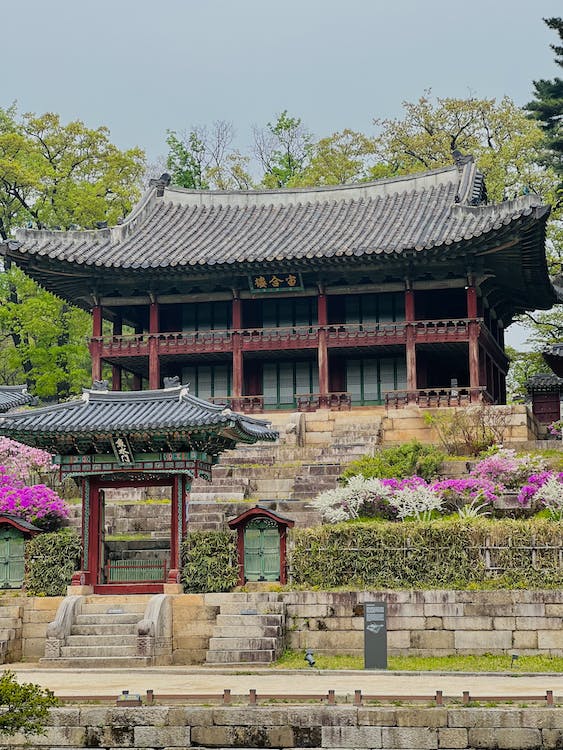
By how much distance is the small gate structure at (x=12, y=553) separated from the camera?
25984mm

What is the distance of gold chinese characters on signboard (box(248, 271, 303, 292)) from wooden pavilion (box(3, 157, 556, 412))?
5cm

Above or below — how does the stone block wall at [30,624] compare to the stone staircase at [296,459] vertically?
below

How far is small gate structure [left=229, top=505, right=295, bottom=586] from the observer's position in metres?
25.0

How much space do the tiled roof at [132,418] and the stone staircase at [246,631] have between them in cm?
348

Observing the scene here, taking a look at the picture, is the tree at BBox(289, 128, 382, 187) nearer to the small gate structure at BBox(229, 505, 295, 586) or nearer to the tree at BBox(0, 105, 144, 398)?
the tree at BBox(0, 105, 144, 398)

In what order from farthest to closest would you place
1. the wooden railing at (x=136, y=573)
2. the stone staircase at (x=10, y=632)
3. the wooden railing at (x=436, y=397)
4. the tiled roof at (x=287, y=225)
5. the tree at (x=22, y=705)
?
the tiled roof at (x=287, y=225)
the wooden railing at (x=436, y=397)
the wooden railing at (x=136, y=573)
the stone staircase at (x=10, y=632)
the tree at (x=22, y=705)

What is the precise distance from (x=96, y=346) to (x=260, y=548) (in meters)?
18.9

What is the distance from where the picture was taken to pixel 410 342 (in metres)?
40.3

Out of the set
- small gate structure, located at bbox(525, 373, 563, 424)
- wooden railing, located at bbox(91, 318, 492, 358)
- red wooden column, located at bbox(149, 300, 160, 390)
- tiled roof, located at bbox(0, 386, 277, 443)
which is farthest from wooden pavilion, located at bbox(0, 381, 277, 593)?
small gate structure, located at bbox(525, 373, 563, 424)

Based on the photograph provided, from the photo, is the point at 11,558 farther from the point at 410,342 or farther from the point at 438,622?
the point at 410,342

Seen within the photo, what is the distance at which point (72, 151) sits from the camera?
54844mm

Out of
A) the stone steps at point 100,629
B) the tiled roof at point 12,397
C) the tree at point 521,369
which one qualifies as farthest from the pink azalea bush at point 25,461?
the tree at point 521,369

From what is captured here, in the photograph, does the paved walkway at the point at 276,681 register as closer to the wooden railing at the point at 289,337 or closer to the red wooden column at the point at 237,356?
the red wooden column at the point at 237,356

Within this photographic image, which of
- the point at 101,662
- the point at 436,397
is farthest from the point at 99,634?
the point at 436,397
